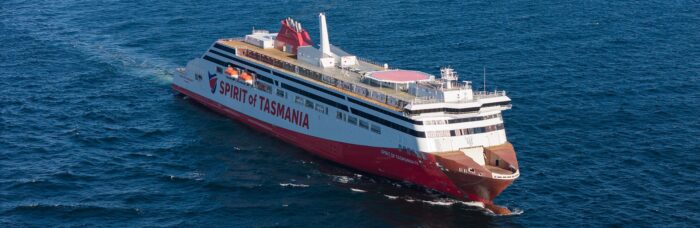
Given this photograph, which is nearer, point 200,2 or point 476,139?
point 476,139

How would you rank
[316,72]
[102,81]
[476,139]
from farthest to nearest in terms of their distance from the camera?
1. [102,81]
2. [316,72]
3. [476,139]

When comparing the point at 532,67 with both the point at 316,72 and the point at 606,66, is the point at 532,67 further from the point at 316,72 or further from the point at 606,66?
the point at 316,72

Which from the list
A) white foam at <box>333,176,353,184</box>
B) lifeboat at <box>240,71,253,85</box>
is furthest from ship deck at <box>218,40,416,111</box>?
white foam at <box>333,176,353,184</box>

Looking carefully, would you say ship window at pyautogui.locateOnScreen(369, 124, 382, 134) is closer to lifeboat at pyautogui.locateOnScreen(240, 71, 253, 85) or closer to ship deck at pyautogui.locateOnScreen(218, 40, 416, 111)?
ship deck at pyautogui.locateOnScreen(218, 40, 416, 111)

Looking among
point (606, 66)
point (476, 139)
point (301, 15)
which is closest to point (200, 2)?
point (301, 15)

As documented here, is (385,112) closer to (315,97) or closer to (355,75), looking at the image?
(315,97)

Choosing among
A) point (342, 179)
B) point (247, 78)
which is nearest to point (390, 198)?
point (342, 179)
